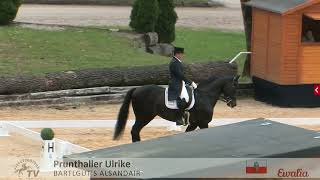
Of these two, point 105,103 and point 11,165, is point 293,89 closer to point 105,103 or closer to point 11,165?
point 105,103

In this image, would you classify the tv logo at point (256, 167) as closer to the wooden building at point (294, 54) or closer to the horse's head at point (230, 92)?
the horse's head at point (230, 92)

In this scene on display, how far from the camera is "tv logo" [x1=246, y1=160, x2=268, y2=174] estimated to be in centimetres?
864

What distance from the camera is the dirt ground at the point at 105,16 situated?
1316 inches

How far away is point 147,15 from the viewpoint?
26.5 metres

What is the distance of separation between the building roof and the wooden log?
85.5 inches

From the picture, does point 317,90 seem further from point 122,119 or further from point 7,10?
point 7,10

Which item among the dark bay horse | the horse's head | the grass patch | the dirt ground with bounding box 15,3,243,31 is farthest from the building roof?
the dirt ground with bounding box 15,3,243,31

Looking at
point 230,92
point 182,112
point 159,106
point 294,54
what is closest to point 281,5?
point 294,54

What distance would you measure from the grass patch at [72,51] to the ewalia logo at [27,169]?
791 centimetres

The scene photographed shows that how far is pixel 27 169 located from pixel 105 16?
24.4 metres

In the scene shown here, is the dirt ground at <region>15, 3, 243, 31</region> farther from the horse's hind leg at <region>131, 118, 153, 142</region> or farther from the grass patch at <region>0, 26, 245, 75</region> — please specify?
the horse's hind leg at <region>131, 118, 153, 142</region>

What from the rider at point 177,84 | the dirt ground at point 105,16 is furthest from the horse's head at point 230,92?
the dirt ground at point 105,16

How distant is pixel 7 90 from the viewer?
18.5 m

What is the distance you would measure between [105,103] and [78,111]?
1.16 metres
